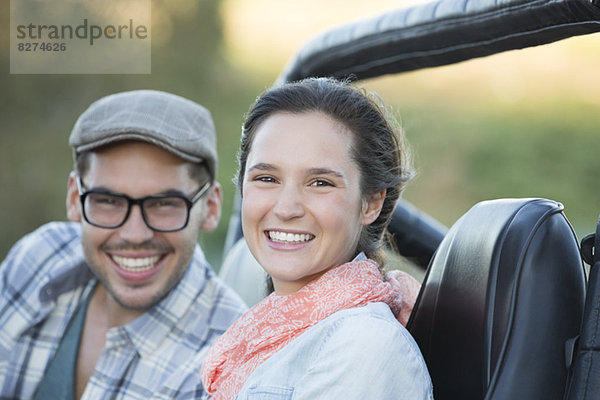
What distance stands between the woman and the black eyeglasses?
57 cm

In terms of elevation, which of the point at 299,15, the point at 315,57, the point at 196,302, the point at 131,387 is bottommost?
the point at 131,387

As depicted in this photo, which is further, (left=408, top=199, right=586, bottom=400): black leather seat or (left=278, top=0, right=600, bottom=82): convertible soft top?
(left=278, top=0, right=600, bottom=82): convertible soft top

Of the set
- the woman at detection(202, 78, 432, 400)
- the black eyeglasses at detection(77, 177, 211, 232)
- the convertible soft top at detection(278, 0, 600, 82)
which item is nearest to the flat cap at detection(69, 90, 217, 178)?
the black eyeglasses at detection(77, 177, 211, 232)

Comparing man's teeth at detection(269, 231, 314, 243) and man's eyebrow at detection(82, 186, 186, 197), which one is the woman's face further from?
A: man's eyebrow at detection(82, 186, 186, 197)

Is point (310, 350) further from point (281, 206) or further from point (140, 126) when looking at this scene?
point (140, 126)

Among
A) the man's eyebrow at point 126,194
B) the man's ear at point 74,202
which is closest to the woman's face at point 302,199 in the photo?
the man's eyebrow at point 126,194

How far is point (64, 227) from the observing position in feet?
8.21

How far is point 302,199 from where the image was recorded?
135cm

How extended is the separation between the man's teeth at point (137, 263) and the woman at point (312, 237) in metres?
0.62

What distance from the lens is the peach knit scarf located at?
1313 millimetres

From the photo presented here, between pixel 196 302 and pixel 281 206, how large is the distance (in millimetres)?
848

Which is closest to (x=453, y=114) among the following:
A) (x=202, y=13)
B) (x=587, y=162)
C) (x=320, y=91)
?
(x=587, y=162)

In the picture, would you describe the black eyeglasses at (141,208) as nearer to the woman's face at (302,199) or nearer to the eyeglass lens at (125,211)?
→ the eyeglass lens at (125,211)

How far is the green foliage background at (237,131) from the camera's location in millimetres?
10547
